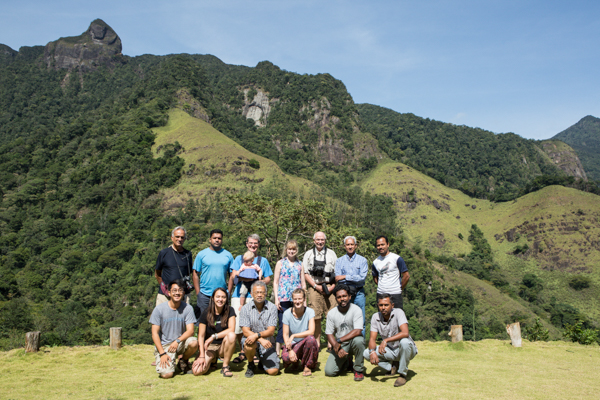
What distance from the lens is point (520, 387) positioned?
577 cm

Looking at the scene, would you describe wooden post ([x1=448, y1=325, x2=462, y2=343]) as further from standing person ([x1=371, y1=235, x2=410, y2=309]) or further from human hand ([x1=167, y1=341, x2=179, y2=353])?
human hand ([x1=167, y1=341, x2=179, y2=353])

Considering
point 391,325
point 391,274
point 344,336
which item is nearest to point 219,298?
point 344,336

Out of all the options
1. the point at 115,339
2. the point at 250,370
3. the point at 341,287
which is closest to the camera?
the point at 250,370

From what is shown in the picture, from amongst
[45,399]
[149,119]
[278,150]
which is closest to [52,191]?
[149,119]

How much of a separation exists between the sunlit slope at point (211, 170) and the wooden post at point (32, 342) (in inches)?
2712

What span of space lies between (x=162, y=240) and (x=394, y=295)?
207 feet

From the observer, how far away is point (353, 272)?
6938mm

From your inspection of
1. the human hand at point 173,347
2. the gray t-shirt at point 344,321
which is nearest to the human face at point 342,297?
the gray t-shirt at point 344,321

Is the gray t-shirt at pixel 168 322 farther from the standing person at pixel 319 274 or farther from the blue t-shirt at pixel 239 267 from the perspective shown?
the standing person at pixel 319 274

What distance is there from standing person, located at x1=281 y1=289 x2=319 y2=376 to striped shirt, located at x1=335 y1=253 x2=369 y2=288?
104cm

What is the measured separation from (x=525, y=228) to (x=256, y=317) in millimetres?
114982

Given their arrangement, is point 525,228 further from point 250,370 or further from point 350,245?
point 250,370

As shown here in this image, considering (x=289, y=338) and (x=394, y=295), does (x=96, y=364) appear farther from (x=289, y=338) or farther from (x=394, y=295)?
(x=394, y=295)

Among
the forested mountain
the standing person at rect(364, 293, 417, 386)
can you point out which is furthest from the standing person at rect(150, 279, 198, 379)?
the forested mountain
